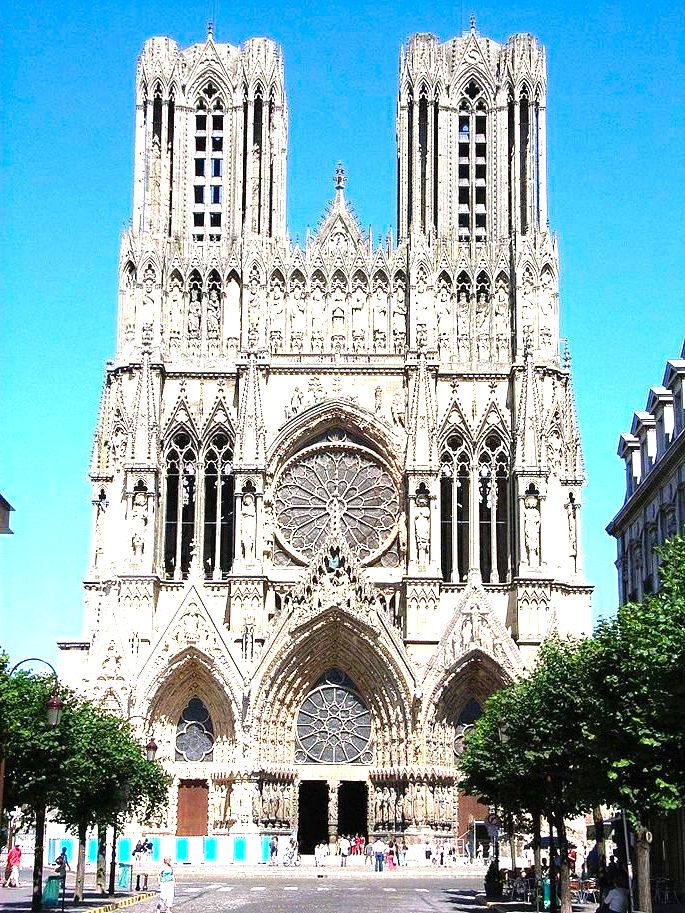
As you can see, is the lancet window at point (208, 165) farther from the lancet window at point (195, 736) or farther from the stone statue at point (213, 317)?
the lancet window at point (195, 736)

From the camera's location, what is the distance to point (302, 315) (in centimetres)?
6869

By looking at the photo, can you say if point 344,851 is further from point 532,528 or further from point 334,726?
point 532,528

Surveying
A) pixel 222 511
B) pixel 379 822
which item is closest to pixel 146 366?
pixel 222 511

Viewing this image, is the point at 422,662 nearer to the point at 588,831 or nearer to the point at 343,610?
the point at 343,610

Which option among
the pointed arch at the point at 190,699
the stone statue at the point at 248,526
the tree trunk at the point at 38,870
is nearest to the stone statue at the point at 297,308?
the stone statue at the point at 248,526

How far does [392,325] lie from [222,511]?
429 inches

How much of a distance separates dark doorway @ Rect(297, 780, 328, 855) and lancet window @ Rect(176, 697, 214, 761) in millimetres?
4768

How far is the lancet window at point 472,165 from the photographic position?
230 ft

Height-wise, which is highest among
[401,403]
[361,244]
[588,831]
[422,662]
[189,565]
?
[361,244]

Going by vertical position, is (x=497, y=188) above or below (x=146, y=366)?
above

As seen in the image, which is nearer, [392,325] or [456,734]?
[456,734]

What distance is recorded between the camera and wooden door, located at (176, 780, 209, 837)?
6391cm

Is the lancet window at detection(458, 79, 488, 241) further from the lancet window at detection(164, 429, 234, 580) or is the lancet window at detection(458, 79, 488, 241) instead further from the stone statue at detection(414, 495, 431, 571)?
the lancet window at detection(164, 429, 234, 580)

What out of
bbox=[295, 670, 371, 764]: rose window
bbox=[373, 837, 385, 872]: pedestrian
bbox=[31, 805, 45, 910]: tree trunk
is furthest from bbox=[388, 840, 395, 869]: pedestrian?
bbox=[31, 805, 45, 910]: tree trunk
